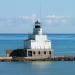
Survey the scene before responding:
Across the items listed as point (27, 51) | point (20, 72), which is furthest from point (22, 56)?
point (20, 72)

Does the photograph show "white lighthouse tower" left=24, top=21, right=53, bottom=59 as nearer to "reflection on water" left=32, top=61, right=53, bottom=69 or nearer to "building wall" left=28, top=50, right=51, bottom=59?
"building wall" left=28, top=50, right=51, bottom=59

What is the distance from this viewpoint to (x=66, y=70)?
83750 mm

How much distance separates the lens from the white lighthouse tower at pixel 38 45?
312 ft

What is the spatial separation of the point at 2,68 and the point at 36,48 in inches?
426

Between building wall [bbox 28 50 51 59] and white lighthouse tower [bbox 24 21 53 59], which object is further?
building wall [bbox 28 50 51 59]

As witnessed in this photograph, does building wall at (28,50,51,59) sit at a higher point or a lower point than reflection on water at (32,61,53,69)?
higher

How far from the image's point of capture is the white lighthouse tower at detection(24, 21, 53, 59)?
312 feet

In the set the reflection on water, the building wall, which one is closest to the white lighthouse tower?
the building wall

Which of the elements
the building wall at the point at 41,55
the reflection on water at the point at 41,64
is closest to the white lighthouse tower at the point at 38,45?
the building wall at the point at 41,55

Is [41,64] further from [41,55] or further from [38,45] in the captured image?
[38,45]

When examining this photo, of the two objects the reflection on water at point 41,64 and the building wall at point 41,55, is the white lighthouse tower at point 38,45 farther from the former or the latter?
the reflection on water at point 41,64

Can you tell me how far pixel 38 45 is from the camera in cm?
9588

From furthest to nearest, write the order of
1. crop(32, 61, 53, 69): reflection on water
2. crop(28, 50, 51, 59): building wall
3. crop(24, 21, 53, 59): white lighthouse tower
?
crop(28, 50, 51, 59): building wall → crop(24, 21, 53, 59): white lighthouse tower → crop(32, 61, 53, 69): reflection on water

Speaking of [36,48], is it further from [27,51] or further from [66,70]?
[66,70]
